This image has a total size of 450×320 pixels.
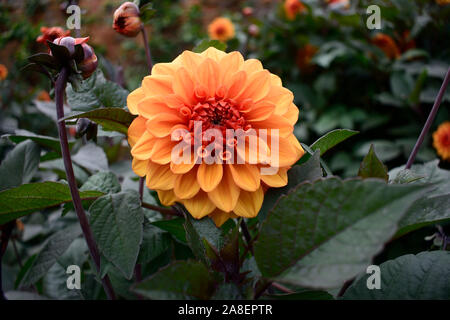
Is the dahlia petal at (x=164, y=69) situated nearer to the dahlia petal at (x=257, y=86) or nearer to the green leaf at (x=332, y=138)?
the dahlia petal at (x=257, y=86)

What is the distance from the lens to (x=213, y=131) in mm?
454

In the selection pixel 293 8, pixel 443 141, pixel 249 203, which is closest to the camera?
pixel 249 203

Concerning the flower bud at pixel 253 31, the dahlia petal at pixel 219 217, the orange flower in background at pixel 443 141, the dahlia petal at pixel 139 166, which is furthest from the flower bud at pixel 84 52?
the flower bud at pixel 253 31

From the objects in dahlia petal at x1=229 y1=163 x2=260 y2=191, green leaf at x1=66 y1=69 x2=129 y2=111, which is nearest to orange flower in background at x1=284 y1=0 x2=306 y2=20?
green leaf at x1=66 y1=69 x2=129 y2=111

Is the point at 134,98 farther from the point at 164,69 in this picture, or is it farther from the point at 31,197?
the point at 31,197

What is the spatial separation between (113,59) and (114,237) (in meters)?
3.01

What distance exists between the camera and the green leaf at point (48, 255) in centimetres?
55

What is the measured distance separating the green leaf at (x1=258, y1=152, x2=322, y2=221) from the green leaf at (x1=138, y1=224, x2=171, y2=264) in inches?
6.7

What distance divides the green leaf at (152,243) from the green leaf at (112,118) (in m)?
0.16

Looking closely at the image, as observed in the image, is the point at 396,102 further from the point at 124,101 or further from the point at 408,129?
the point at 124,101

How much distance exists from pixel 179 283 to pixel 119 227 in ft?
0.47

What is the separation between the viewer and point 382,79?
1457mm

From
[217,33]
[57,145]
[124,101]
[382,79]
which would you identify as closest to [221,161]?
Result: [124,101]

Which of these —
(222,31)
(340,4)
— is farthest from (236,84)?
(222,31)
